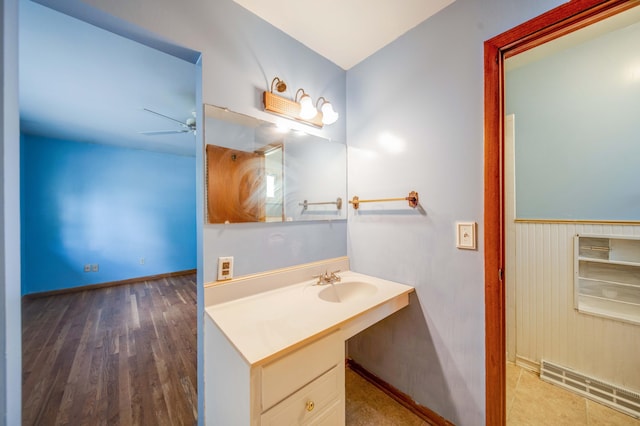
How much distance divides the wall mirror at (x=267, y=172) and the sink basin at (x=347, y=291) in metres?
0.50

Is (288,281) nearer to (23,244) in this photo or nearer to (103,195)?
(103,195)

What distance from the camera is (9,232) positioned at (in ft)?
2.49

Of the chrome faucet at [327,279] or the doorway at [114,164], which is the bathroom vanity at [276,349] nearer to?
the chrome faucet at [327,279]

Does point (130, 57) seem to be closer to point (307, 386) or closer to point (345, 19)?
point (345, 19)

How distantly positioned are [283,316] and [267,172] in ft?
2.70

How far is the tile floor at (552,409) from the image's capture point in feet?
4.23

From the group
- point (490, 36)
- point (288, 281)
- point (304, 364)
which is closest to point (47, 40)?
point (288, 281)

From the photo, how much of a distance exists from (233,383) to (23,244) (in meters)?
4.71

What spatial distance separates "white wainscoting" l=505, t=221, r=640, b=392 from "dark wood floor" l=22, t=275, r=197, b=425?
2.43 m

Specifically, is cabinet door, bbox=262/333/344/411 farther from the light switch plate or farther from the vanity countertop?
the light switch plate

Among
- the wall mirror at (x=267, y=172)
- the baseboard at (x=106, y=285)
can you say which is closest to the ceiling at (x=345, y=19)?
the wall mirror at (x=267, y=172)

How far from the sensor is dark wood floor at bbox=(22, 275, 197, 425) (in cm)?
142

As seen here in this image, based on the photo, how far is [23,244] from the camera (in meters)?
3.29

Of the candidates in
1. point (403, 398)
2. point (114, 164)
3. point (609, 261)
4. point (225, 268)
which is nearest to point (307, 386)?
point (225, 268)
